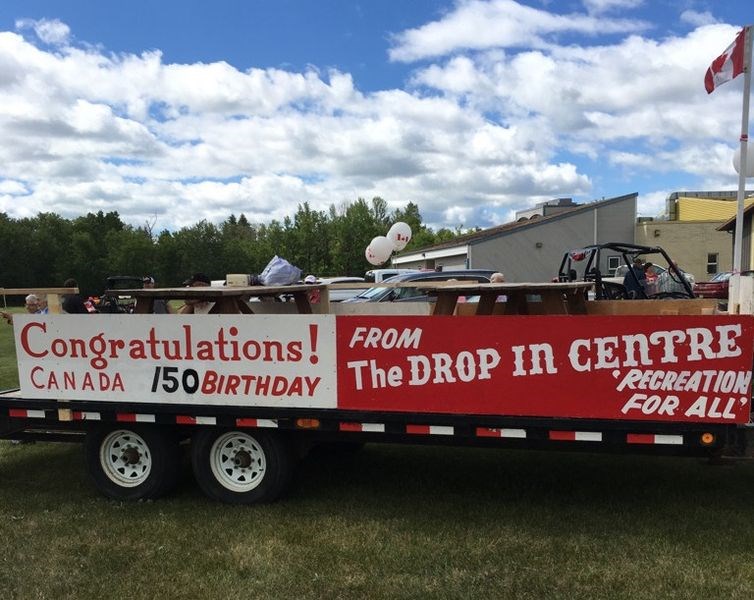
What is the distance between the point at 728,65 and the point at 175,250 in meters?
63.5

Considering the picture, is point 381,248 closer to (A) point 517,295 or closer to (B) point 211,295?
(A) point 517,295

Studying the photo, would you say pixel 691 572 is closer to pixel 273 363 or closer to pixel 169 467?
pixel 273 363

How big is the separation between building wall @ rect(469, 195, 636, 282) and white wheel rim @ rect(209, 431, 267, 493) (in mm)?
30915

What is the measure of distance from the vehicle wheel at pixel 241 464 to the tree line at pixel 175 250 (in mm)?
59748

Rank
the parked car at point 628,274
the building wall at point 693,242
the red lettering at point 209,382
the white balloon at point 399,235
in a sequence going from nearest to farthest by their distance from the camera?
the red lettering at point 209,382
the parked car at point 628,274
the white balloon at point 399,235
the building wall at point 693,242

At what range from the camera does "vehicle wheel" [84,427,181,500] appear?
5113mm

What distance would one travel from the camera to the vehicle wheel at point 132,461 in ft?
16.8

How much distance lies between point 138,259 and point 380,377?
67140 millimetres

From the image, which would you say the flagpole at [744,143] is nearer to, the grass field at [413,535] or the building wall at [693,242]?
the grass field at [413,535]

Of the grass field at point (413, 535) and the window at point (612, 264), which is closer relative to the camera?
the grass field at point (413, 535)

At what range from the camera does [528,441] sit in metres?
4.45

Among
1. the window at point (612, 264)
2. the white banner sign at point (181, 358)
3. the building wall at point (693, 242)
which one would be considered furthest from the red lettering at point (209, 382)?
the building wall at point (693, 242)

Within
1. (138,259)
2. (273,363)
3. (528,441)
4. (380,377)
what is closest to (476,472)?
(528,441)

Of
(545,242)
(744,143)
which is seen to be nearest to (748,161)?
(744,143)
